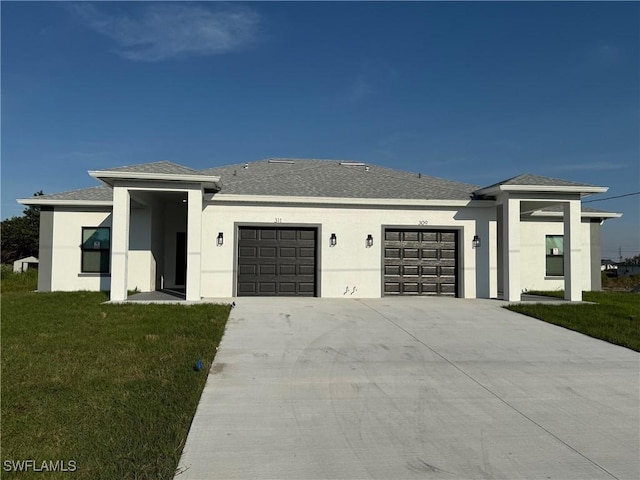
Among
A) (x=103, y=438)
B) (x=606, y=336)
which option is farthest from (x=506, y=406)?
(x=606, y=336)

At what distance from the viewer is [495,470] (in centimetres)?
377

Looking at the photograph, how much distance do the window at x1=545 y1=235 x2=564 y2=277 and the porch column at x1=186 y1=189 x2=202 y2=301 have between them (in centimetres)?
1251

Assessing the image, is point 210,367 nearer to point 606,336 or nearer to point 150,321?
point 150,321

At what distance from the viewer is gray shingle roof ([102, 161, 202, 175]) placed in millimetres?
12305

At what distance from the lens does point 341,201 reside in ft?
46.3

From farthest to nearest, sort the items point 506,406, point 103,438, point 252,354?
point 252,354, point 506,406, point 103,438

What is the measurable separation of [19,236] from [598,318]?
4990cm

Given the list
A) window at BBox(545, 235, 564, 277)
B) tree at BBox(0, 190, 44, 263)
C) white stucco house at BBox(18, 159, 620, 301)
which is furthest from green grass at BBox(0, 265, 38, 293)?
tree at BBox(0, 190, 44, 263)

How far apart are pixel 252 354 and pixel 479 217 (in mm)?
9874

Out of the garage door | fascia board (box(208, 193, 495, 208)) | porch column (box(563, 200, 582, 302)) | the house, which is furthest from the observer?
the house

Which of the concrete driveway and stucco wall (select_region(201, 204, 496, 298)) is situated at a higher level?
stucco wall (select_region(201, 204, 496, 298))

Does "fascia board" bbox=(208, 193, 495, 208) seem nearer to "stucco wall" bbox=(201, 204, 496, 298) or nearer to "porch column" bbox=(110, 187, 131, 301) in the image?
"stucco wall" bbox=(201, 204, 496, 298)

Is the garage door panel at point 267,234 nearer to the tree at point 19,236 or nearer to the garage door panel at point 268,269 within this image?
the garage door panel at point 268,269

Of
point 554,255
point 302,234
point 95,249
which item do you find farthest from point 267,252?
point 554,255
